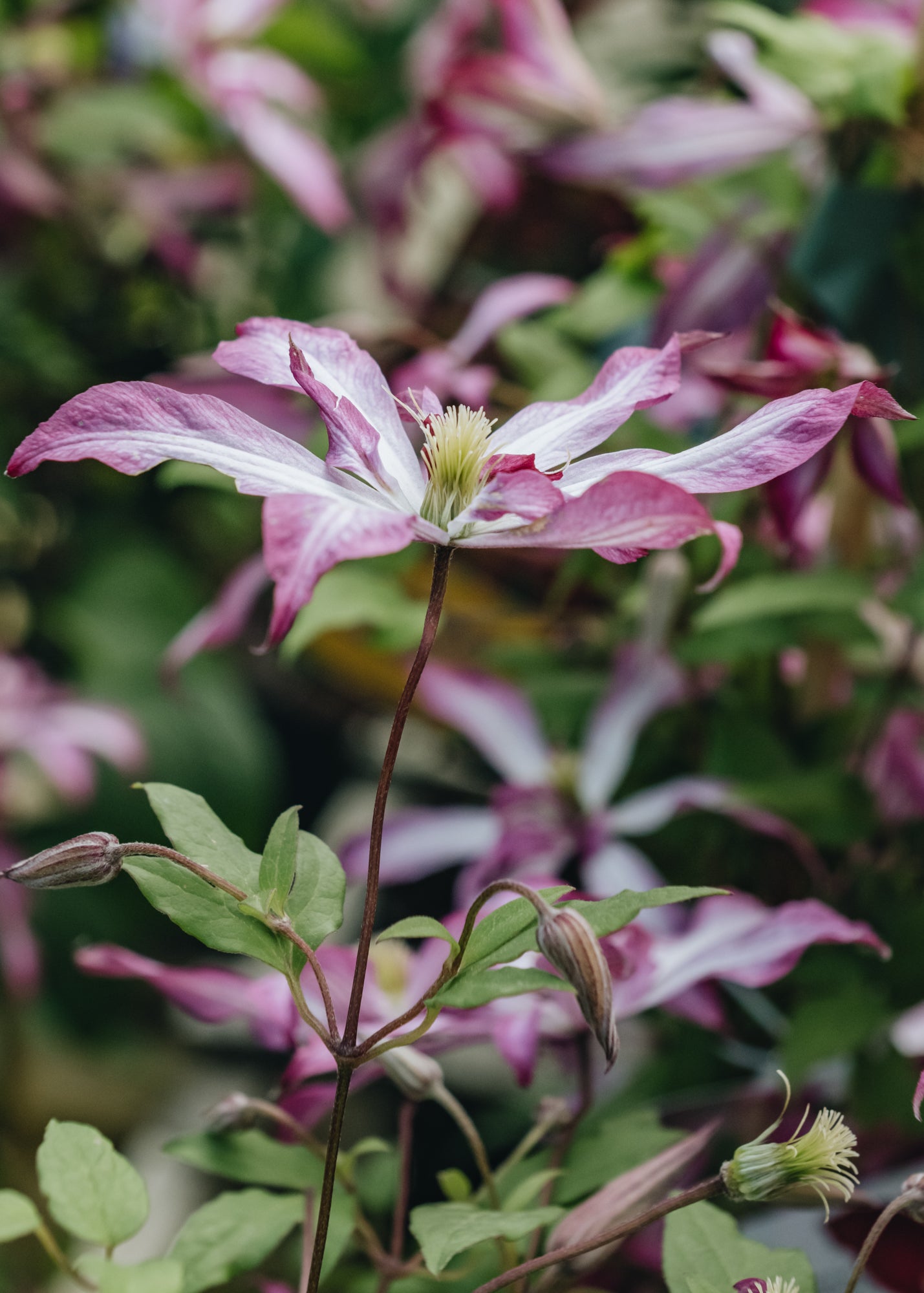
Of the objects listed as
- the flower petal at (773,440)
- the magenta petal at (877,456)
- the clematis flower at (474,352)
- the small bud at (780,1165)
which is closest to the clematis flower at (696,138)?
the clematis flower at (474,352)

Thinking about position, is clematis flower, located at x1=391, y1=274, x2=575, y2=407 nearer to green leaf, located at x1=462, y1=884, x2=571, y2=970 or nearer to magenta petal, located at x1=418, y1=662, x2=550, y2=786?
magenta petal, located at x1=418, y1=662, x2=550, y2=786

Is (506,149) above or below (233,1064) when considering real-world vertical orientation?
above

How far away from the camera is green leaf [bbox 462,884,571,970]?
211 mm

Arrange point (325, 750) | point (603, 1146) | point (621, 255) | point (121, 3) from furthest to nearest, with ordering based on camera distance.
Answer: point (325, 750) → point (121, 3) → point (621, 255) → point (603, 1146)

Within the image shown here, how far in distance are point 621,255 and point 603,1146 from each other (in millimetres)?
375

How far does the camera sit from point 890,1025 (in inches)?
16.3

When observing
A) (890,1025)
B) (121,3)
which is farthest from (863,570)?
(121,3)

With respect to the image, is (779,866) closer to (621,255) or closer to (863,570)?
(863,570)

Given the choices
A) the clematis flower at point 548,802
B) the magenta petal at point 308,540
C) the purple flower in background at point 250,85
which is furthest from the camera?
the purple flower in background at point 250,85

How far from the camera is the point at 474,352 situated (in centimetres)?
48

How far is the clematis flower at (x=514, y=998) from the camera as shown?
289mm

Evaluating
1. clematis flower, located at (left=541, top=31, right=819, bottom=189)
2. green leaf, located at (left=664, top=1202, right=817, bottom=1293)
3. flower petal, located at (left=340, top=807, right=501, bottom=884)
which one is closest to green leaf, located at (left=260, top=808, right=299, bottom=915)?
green leaf, located at (left=664, top=1202, right=817, bottom=1293)

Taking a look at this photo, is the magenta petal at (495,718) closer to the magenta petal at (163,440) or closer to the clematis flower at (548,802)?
the clematis flower at (548,802)

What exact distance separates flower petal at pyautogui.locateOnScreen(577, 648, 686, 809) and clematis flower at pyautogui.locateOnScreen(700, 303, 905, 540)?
98mm
